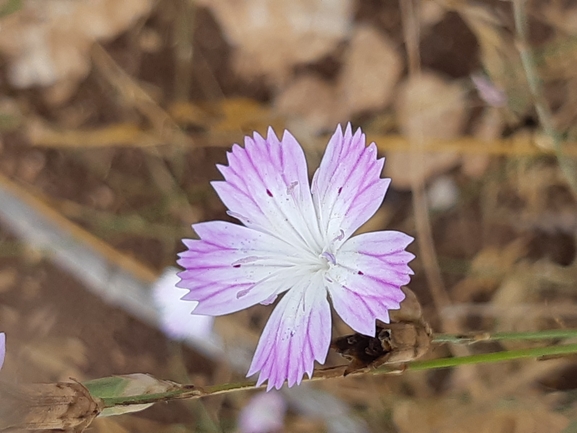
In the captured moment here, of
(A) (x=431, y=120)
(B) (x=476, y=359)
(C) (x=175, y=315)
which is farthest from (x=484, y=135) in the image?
(B) (x=476, y=359)

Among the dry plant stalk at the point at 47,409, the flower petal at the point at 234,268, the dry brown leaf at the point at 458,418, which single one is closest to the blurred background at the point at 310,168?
the dry brown leaf at the point at 458,418

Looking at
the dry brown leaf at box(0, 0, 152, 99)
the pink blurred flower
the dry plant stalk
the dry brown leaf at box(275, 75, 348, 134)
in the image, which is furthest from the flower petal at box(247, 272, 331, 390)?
the dry brown leaf at box(0, 0, 152, 99)

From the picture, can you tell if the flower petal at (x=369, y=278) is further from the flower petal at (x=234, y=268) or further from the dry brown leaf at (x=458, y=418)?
the dry brown leaf at (x=458, y=418)

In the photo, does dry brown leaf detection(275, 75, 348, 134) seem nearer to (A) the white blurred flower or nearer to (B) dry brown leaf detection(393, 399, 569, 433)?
(A) the white blurred flower

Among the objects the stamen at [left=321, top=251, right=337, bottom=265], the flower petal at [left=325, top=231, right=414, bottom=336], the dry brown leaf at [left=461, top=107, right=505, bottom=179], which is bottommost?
the flower petal at [left=325, top=231, right=414, bottom=336]

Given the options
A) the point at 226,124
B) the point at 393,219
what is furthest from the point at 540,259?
the point at 226,124

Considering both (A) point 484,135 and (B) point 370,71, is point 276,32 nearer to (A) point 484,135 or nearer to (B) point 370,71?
(B) point 370,71
